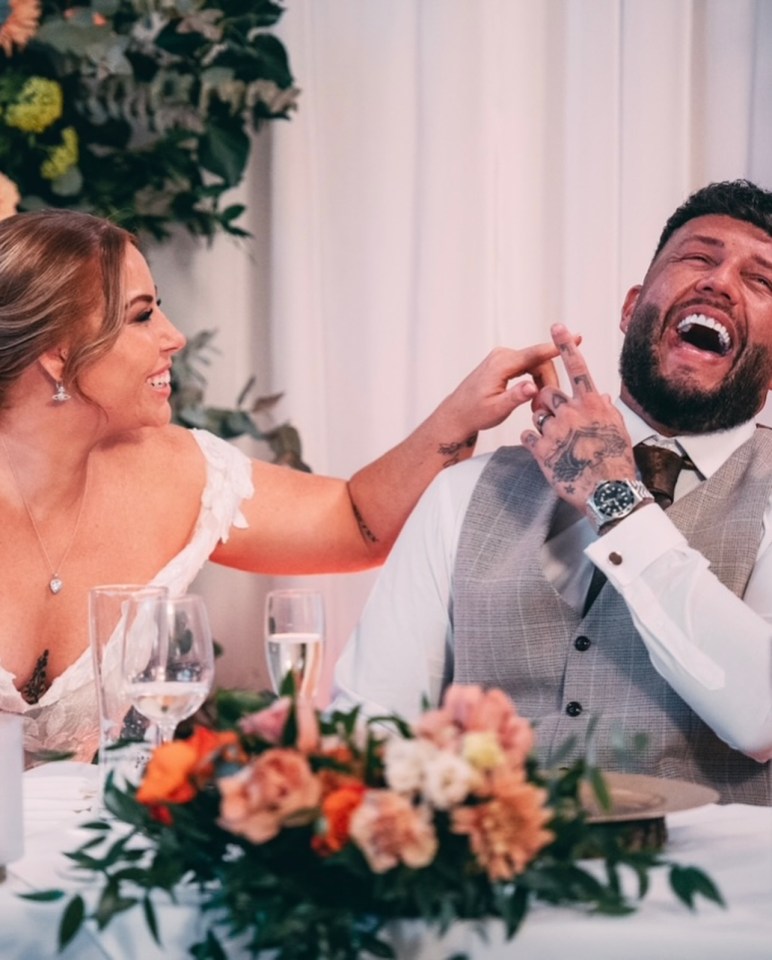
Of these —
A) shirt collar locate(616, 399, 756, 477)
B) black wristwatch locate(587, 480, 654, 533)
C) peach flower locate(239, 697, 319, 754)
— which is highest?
shirt collar locate(616, 399, 756, 477)

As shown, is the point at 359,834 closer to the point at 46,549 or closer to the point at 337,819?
the point at 337,819

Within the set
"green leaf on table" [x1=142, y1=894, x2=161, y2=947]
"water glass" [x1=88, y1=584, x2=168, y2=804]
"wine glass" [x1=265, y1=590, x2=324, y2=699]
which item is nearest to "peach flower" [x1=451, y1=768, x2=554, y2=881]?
"green leaf on table" [x1=142, y1=894, x2=161, y2=947]

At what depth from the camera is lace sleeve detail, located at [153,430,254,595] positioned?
2.24 meters

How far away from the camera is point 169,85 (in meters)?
2.59

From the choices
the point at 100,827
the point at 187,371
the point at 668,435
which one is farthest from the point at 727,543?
the point at 187,371

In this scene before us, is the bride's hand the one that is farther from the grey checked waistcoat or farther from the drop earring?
the drop earring

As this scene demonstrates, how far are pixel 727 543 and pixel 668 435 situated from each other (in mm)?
258

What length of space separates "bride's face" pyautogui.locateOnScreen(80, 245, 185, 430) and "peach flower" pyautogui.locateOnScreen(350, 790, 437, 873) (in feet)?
4.55

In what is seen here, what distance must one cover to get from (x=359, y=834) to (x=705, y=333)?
4.20 feet

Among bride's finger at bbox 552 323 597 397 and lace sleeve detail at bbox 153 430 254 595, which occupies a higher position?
bride's finger at bbox 552 323 597 397

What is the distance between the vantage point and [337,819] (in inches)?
32.6

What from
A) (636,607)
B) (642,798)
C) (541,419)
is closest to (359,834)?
(642,798)

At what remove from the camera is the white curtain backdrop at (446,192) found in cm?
236

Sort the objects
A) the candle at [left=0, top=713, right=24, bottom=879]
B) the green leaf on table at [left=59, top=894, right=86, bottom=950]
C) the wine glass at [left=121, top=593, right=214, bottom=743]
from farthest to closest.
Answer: the wine glass at [left=121, top=593, right=214, bottom=743]
the candle at [left=0, top=713, right=24, bottom=879]
the green leaf on table at [left=59, top=894, right=86, bottom=950]
